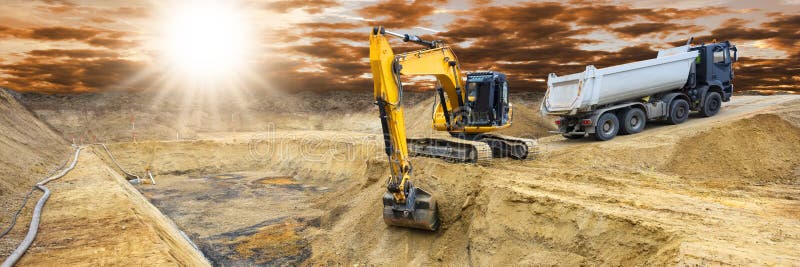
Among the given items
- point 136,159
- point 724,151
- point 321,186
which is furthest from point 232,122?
point 724,151

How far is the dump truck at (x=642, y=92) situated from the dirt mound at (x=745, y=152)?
2.86 metres

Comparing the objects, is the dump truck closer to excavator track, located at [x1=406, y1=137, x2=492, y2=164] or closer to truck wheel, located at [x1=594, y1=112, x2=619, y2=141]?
truck wheel, located at [x1=594, y1=112, x2=619, y2=141]

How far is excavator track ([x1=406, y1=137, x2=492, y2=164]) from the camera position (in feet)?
38.7

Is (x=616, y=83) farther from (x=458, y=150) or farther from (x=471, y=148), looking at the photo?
(x=458, y=150)

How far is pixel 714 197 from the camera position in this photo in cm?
833

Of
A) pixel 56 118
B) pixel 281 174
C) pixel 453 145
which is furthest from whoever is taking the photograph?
pixel 56 118

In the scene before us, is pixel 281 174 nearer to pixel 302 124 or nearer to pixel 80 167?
pixel 80 167

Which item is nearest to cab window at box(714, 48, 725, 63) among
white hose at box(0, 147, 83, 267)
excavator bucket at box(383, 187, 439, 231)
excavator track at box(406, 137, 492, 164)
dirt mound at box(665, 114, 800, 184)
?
dirt mound at box(665, 114, 800, 184)

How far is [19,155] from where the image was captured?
53.6 feet

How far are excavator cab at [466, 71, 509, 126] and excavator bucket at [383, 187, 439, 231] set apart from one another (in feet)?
15.4

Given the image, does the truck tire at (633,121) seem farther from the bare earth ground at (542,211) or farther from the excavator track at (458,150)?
the excavator track at (458,150)

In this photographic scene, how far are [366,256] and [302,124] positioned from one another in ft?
138

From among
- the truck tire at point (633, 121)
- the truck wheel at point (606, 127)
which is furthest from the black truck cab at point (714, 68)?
the truck wheel at point (606, 127)

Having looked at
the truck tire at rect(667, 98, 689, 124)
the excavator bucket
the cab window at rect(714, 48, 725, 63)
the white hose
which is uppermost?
the cab window at rect(714, 48, 725, 63)
